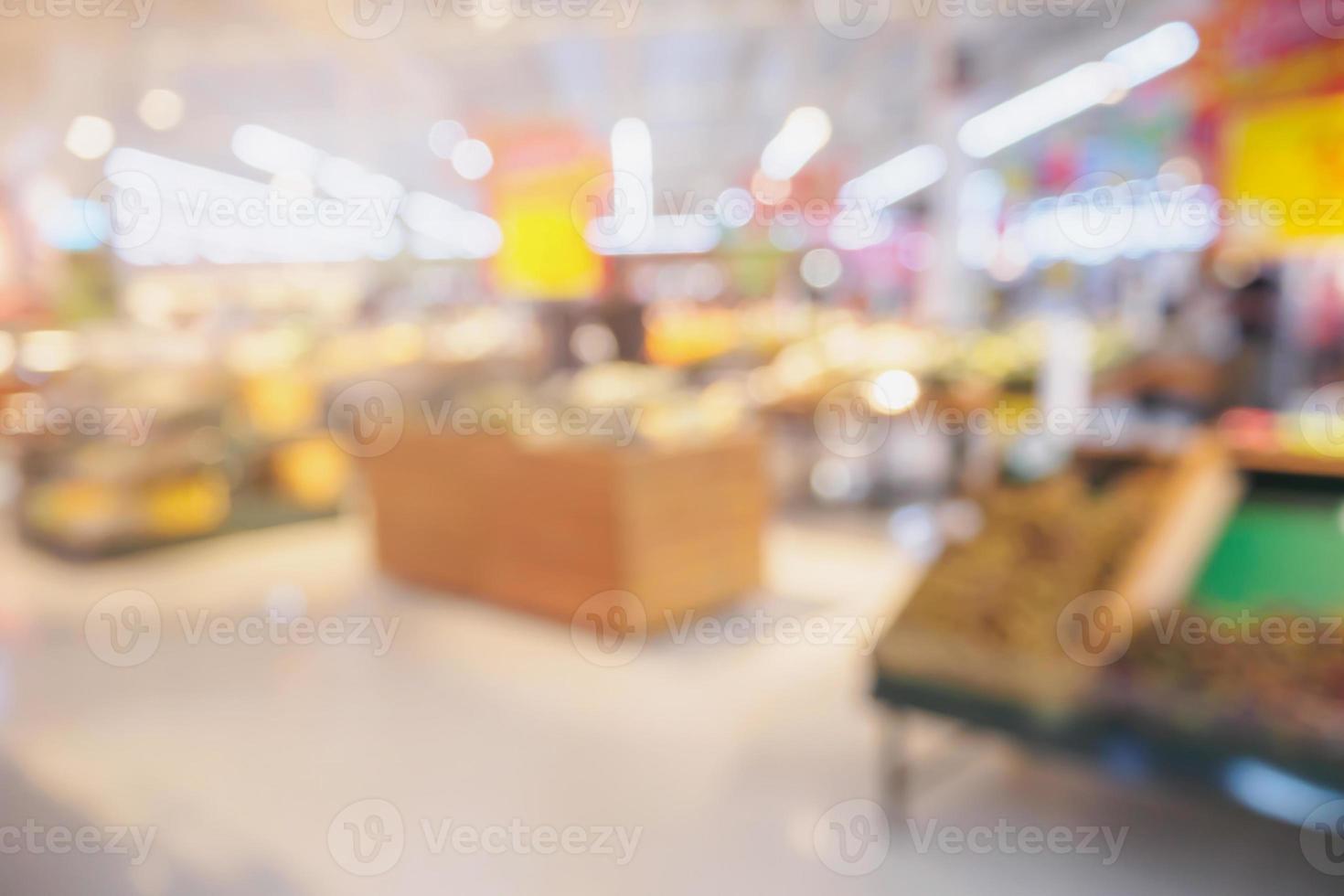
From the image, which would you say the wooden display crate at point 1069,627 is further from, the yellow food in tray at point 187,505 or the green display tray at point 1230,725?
the yellow food in tray at point 187,505

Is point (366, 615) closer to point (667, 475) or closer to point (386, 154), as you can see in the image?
point (667, 475)

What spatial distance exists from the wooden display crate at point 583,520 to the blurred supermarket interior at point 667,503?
2 cm

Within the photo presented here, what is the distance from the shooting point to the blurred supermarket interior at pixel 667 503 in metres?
2.55

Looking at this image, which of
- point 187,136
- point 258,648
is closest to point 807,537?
point 258,648

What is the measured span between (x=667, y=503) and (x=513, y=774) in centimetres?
156

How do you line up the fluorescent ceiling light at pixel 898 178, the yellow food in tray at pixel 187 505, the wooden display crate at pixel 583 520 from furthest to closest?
1. the fluorescent ceiling light at pixel 898 178
2. the yellow food in tray at pixel 187 505
3. the wooden display crate at pixel 583 520

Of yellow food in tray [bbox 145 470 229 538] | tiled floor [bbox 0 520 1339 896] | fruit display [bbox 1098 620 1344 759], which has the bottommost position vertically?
tiled floor [bbox 0 520 1339 896]

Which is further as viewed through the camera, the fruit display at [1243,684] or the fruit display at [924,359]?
the fruit display at [924,359]

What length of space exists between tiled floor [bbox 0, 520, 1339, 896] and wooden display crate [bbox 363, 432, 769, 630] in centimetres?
25

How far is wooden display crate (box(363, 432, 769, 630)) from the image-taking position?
419 cm

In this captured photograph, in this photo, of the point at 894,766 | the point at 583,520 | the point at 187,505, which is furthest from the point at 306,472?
the point at 894,766

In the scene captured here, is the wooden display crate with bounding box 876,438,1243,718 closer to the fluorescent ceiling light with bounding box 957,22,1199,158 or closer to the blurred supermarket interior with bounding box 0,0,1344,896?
the blurred supermarket interior with bounding box 0,0,1344,896

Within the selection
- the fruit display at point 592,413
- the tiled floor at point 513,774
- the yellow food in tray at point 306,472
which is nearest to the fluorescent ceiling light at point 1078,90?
the fruit display at point 592,413

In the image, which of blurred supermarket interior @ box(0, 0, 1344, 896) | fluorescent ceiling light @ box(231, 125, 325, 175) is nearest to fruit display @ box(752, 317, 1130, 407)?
blurred supermarket interior @ box(0, 0, 1344, 896)
